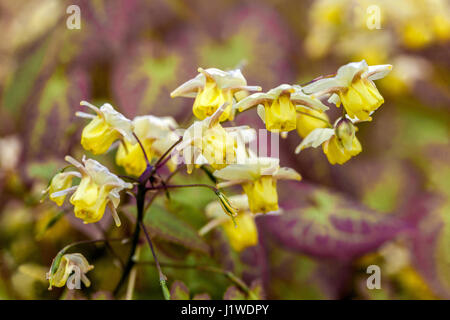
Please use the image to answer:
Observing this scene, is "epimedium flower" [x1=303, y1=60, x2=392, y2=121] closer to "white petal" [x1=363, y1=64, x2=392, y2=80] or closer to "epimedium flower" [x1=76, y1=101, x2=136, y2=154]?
"white petal" [x1=363, y1=64, x2=392, y2=80]

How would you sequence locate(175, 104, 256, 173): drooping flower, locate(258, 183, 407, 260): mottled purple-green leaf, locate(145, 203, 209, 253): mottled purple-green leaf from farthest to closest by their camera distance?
locate(258, 183, 407, 260): mottled purple-green leaf, locate(145, 203, 209, 253): mottled purple-green leaf, locate(175, 104, 256, 173): drooping flower

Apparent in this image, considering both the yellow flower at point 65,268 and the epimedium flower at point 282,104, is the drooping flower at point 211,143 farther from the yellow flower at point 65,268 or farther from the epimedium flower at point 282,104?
the yellow flower at point 65,268

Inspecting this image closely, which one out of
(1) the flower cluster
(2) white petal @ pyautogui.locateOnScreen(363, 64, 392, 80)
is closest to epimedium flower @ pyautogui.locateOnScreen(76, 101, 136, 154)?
(1) the flower cluster

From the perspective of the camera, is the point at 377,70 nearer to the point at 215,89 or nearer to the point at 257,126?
A: the point at 215,89

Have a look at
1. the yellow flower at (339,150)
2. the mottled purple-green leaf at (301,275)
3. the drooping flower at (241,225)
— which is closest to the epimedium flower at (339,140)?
the yellow flower at (339,150)
